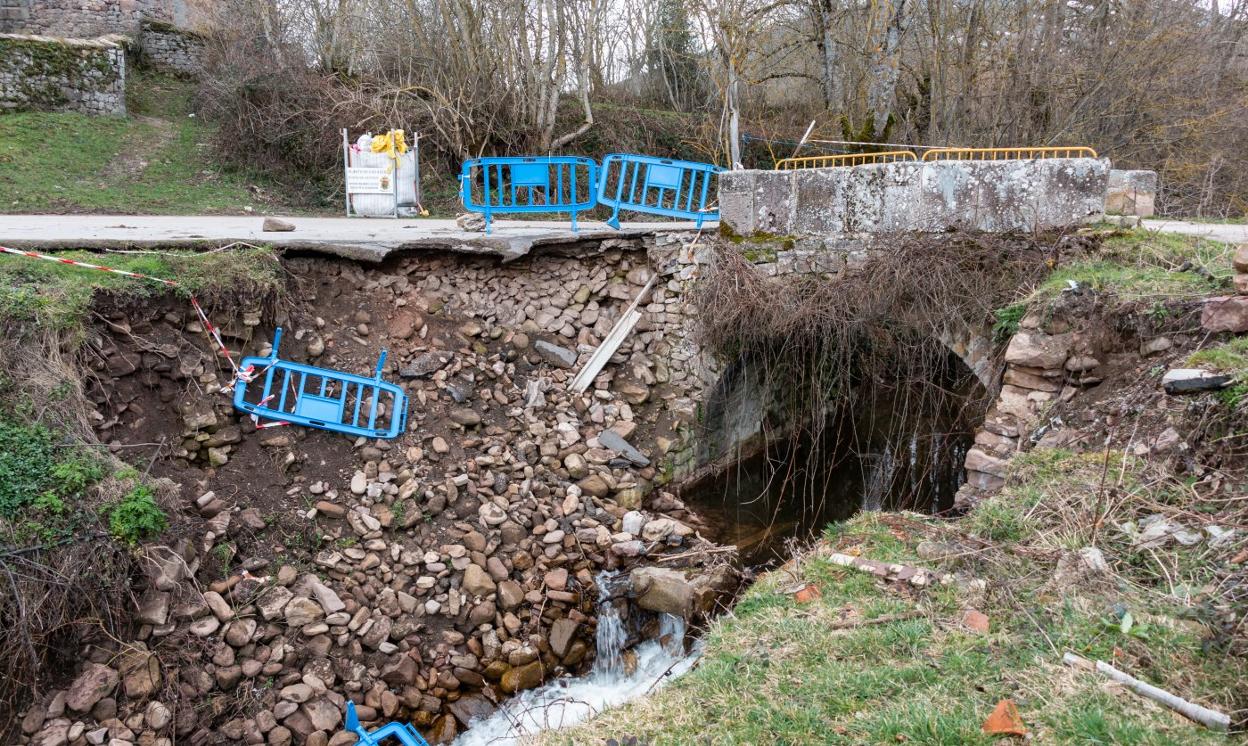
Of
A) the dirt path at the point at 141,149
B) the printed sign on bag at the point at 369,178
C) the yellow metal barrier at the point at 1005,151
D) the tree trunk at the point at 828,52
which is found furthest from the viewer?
the tree trunk at the point at 828,52

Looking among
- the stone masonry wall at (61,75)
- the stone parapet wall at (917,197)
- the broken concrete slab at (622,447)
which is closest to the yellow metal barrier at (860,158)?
the stone parapet wall at (917,197)

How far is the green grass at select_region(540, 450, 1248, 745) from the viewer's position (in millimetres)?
2834

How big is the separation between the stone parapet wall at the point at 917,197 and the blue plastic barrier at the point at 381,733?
5.23 m

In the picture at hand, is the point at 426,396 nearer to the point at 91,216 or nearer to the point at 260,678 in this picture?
the point at 260,678

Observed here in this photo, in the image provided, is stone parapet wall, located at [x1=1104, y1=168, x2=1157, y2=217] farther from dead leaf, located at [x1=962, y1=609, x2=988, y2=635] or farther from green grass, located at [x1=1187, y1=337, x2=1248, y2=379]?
dead leaf, located at [x1=962, y1=609, x2=988, y2=635]

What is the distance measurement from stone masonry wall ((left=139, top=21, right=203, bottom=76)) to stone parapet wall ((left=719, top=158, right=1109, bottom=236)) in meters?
14.8

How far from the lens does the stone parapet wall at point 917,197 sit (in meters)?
6.65

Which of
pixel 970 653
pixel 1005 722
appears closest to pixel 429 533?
pixel 970 653

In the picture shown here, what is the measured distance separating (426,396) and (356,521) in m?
1.54

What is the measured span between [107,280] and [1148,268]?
26.3ft

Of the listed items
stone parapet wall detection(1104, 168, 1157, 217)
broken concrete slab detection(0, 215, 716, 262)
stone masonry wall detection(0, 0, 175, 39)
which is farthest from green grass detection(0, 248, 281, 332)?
stone masonry wall detection(0, 0, 175, 39)

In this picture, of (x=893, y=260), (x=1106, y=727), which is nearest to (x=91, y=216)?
(x=893, y=260)

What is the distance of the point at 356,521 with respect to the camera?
20.6 feet

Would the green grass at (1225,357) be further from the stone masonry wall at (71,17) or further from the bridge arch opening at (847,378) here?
the stone masonry wall at (71,17)
